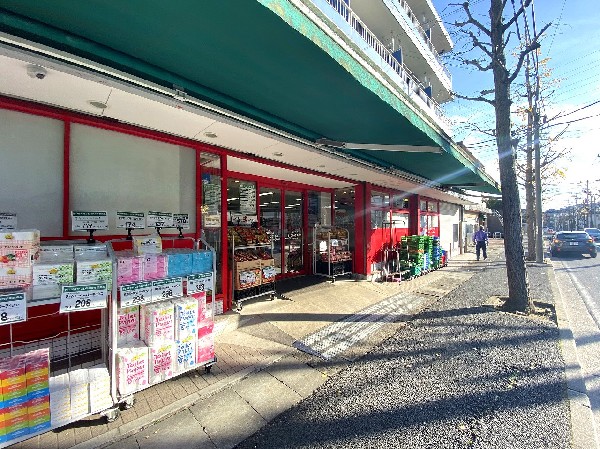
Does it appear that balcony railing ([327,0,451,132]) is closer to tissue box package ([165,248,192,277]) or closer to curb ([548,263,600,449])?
tissue box package ([165,248,192,277])

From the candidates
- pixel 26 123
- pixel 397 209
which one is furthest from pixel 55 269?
pixel 397 209

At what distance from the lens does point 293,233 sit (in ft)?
27.1

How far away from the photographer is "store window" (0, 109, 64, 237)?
3041mm

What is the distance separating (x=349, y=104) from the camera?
12.2 feet

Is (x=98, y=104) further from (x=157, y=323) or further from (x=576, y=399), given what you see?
(x=576, y=399)

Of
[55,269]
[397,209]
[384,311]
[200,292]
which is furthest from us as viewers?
[397,209]

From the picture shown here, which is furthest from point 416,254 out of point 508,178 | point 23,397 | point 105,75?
point 23,397

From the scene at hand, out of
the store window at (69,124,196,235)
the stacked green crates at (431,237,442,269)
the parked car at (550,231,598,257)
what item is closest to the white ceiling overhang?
the store window at (69,124,196,235)

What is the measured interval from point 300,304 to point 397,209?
6.47 m

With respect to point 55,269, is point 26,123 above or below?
above

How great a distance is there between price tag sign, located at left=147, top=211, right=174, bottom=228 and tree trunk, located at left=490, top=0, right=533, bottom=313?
6.70 meters

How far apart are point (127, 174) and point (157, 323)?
220 centimetres

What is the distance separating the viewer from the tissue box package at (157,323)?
116 inches

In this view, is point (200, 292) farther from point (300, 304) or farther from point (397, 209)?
point (397, 209)
